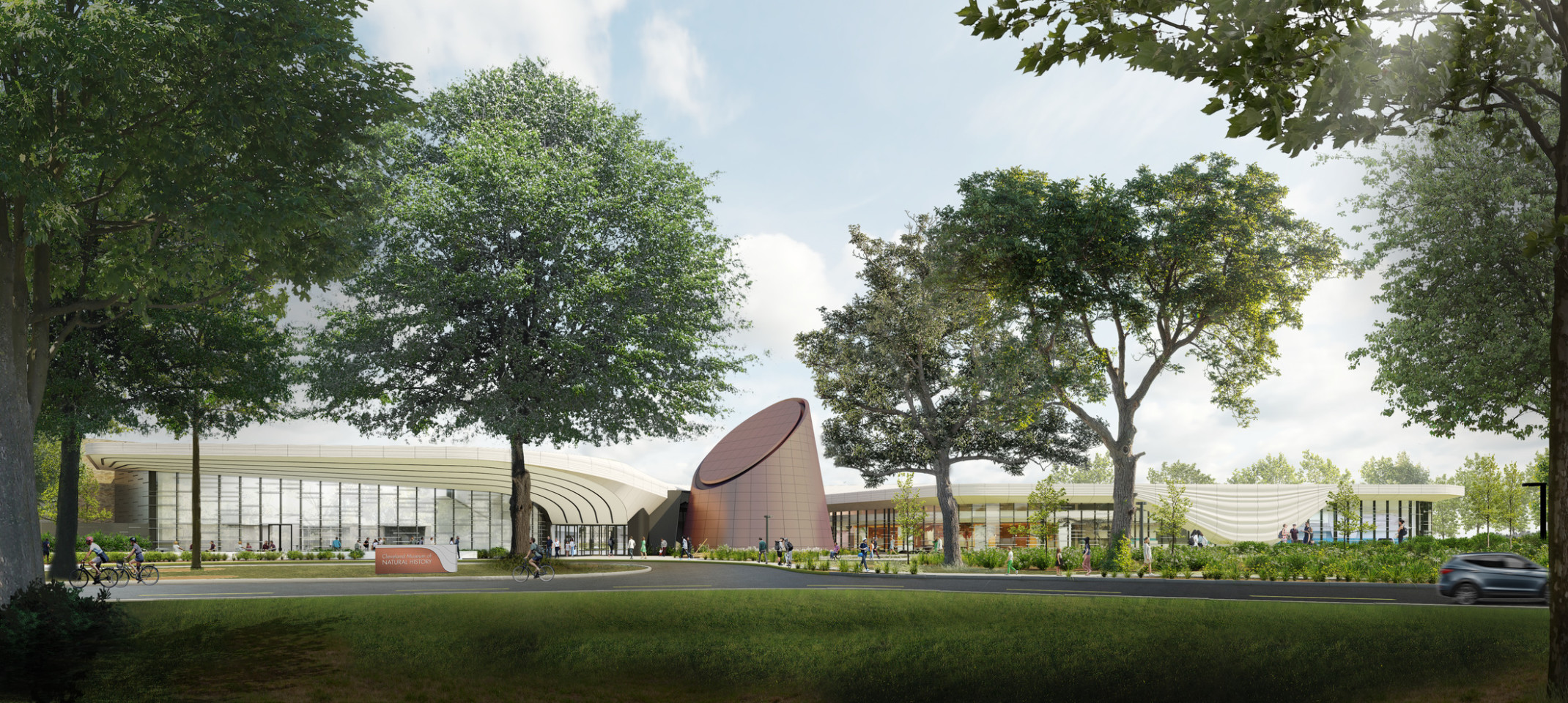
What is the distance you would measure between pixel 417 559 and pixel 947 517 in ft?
65.3

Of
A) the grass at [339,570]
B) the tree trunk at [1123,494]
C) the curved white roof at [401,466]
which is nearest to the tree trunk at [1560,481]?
the tree trunk at [1123,494]

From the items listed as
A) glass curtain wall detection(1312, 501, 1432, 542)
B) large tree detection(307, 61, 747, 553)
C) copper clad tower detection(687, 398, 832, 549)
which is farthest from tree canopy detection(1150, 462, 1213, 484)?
large tree detection(307, 61, 747, 553)

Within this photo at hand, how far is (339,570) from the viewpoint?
33531 millimetres

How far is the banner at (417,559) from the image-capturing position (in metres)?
33.2

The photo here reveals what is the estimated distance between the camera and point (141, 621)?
17.4m

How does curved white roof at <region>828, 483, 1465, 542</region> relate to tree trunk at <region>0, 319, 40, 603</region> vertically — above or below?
below

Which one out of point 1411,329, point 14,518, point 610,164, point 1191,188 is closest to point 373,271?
point 610,164

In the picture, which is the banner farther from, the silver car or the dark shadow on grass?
the silver car

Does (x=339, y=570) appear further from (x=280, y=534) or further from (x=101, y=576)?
(x=280, y=534)

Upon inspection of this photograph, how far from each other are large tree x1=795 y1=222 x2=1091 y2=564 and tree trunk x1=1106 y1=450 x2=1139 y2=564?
698 centimetres

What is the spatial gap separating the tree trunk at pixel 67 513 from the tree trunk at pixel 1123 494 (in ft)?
101

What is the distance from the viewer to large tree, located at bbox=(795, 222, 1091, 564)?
3959 cm

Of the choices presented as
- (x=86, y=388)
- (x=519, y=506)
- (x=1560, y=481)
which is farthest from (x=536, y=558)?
(x=1560, y=481)

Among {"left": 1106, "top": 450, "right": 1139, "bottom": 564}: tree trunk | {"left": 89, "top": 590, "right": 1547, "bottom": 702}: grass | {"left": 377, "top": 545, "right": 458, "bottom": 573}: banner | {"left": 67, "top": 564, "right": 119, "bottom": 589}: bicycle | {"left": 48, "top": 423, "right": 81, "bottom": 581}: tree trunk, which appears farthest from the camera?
{"left": 377, "top": 545, "right": 458, "bottom": 573}: banner
